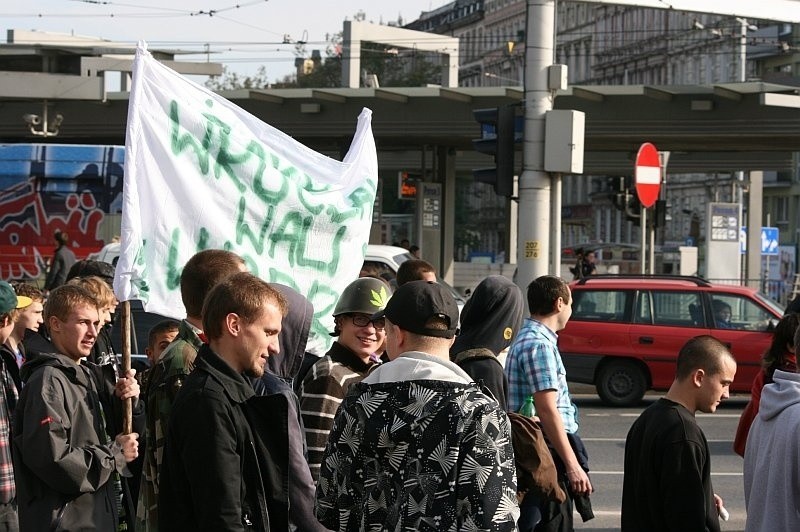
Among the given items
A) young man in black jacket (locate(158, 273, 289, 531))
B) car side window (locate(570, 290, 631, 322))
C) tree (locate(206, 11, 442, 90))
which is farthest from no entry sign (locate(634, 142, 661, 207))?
tree (locate(206, 11, 442, 90))

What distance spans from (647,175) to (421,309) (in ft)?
55.0

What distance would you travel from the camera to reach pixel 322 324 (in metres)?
6.52

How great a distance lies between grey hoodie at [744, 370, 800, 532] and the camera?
15.3 feet

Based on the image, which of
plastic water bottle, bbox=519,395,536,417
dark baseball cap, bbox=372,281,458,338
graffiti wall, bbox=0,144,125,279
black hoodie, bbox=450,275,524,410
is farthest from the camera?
graffiti wall, bbox=0,144,125,279

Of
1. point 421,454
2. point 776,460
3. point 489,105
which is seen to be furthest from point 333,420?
point 489,105

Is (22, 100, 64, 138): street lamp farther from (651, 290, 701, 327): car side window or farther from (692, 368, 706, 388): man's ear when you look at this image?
(692, 368, 706, 388): man's ear

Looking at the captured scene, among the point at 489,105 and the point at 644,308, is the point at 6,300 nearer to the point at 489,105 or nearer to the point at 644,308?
the point at 644,308

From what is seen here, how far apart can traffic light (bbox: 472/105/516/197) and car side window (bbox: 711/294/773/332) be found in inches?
184

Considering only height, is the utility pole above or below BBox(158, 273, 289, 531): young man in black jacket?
above

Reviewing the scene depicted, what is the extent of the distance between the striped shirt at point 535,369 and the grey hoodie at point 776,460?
1.70 metres

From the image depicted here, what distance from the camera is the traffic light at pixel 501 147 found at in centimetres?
1409

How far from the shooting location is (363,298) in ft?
17.8

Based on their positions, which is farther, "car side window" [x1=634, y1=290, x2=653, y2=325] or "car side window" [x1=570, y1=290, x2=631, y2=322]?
"car side window" [x1=570, y1=290, x2=631, y2=322]

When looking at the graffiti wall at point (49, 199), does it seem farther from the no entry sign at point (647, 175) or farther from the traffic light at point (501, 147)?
the traffic light at point (501, 147)
